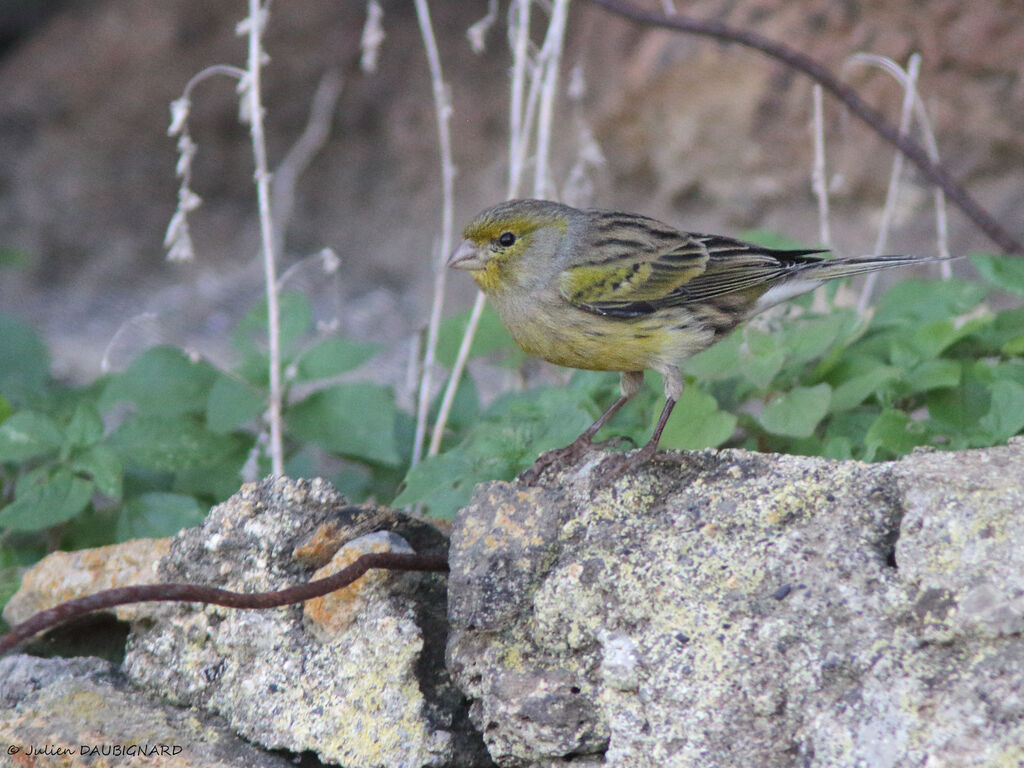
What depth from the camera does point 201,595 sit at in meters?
2.44

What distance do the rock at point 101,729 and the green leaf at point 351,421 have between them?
1.28 metres

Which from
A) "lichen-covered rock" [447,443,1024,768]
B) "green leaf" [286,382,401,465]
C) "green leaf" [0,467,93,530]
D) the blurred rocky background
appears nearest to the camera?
"lichen-covered rock" [447,443,1024,768]

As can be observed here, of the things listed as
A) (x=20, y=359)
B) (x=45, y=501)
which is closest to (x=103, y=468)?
(x=45, y=501)

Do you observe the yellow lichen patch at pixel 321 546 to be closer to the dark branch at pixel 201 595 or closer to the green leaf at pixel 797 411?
the dark branch at pixel 201 595

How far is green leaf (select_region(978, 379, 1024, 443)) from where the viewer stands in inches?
117

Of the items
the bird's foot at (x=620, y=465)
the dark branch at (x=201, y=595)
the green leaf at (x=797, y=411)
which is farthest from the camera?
the green leaf at (x=797, y=411)

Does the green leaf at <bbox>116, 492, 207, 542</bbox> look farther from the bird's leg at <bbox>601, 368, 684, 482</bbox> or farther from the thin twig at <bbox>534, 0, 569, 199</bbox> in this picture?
the thin twig at <bbox>534, 0, 569, 199</bbox>

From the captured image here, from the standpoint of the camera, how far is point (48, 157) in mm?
6445

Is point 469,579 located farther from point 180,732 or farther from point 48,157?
point 48,157

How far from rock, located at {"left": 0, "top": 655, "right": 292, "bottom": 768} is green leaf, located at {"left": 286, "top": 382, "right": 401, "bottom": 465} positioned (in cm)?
128

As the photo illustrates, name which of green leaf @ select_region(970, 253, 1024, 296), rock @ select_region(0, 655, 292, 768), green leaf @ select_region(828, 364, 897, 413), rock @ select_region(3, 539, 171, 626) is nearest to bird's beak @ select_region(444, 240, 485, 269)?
green leaf @ select_region(828, 364, 897, 413)

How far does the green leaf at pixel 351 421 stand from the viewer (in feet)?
12.5

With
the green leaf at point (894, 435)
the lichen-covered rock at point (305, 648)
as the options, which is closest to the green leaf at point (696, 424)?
the green leaf at point (894, 435)

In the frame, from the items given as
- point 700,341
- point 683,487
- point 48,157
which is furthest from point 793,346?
point 48,157
